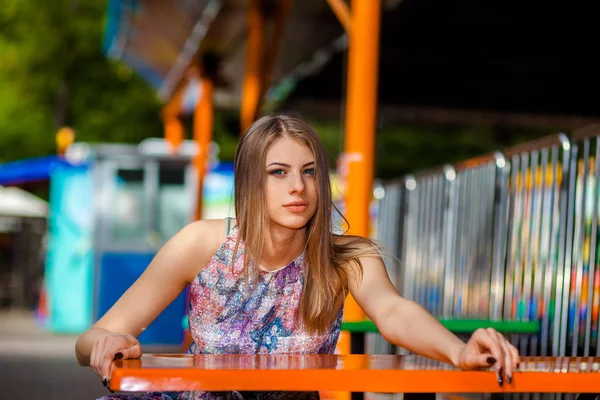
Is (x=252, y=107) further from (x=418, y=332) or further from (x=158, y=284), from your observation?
(x=418, y=332)

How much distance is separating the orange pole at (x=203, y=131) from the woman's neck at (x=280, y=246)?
1156cm

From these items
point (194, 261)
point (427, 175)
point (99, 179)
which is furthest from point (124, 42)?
point (194, 261)

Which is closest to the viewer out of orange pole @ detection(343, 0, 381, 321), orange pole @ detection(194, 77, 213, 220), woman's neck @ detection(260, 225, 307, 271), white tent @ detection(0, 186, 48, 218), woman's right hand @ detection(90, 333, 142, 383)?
woman's right hand @ detection(90, 333, 142, 383)

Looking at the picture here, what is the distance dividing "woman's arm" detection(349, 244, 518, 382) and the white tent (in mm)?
23550

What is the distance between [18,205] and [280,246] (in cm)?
2388

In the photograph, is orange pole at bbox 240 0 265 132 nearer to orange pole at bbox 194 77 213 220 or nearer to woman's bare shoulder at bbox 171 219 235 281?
orange pole at bbox 194 77 213 220

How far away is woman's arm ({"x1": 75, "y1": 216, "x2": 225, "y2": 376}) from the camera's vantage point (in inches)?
125

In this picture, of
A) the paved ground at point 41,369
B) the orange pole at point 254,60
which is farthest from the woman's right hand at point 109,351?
the orange pole at point 254,60

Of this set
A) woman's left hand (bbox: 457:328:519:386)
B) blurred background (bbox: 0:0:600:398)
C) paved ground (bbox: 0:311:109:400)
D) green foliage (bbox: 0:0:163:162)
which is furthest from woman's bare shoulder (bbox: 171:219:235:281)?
green foliage (bbox: 0:0:163:162)

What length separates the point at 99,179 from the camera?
16953mm

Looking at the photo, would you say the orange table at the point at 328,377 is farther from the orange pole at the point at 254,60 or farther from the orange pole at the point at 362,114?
the orange pole at the point at 254,60

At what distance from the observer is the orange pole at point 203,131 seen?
50.2 ft

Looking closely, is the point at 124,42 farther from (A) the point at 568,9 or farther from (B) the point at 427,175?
(B) the point at 427,175

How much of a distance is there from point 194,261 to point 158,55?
1293cm
